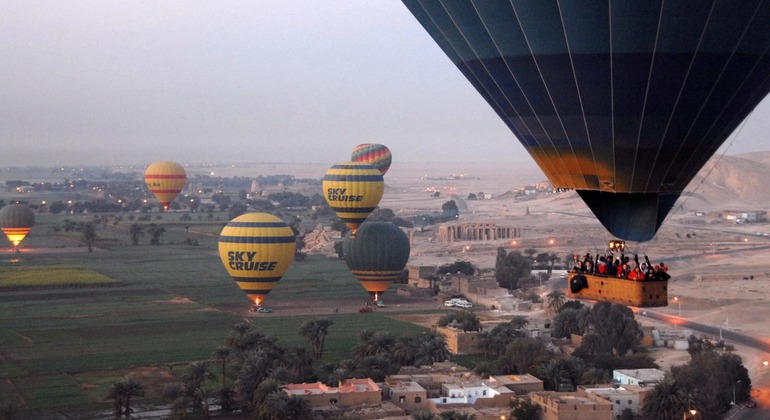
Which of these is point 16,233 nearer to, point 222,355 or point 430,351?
point 222,355

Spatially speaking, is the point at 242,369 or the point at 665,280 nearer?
the point at 665,280

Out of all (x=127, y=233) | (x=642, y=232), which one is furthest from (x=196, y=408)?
(x=127, y=233)

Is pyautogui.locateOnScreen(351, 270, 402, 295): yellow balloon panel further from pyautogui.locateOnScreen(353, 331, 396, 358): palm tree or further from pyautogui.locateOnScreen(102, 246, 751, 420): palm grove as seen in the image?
pyautogui.locateOnScreen(353, 331, 396, 358): palm tree

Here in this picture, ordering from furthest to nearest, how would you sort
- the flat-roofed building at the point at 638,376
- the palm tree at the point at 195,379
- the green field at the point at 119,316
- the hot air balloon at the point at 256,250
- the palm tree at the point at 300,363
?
the hot air balloon at the point at 256,250 → the green field at the point at 119,316 → the palm tree at the point at 300,363 → the flat-roofed building at the point at 638,376 → the palm tree at the point at 195,379

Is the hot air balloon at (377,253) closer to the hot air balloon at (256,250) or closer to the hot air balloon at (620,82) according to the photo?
the hot air balloon at (256,250)

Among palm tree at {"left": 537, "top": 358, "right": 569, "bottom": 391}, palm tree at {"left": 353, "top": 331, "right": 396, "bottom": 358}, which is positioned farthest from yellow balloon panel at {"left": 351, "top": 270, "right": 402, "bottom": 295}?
palm tree at {"left": 537, "top": 358, "right": 569, "bottom": 391}

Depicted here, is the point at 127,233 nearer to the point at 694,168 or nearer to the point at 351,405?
the point at 351,405

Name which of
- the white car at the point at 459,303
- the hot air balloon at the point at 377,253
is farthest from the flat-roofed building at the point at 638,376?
the white car at the point at 459,303
